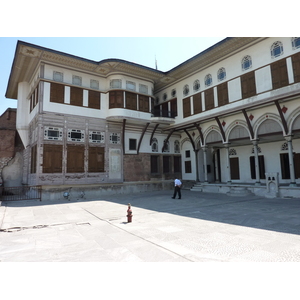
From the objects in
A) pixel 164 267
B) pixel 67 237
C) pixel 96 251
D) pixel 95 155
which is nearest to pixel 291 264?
pixel 164 267

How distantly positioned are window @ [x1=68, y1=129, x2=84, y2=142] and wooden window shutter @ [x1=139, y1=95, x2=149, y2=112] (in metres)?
4.78

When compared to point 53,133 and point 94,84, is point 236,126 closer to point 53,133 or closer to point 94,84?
point 94,84

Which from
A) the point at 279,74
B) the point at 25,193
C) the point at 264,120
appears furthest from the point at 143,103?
the point at 25,193

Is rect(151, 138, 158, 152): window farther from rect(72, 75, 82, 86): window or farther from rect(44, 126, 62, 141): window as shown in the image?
rect(44, 126, 62, 141): window

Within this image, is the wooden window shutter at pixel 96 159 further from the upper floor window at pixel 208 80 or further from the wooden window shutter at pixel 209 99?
the upper floor window at pixel 208 80

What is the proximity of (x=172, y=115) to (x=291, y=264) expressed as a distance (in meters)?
15.7

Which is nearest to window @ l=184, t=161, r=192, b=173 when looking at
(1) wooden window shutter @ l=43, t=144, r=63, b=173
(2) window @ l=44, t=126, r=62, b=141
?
(1) wooden window shutter @ l=43, t=144, r=63, b=173

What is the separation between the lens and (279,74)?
39.7 feet

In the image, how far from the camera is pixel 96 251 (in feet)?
14.3

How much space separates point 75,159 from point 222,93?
10.6m

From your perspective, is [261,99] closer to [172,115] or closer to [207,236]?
[172,115]

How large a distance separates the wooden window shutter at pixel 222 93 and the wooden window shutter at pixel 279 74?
9.69ft

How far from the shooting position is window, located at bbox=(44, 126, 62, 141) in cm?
1413

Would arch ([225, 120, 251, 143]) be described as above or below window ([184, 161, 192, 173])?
above
